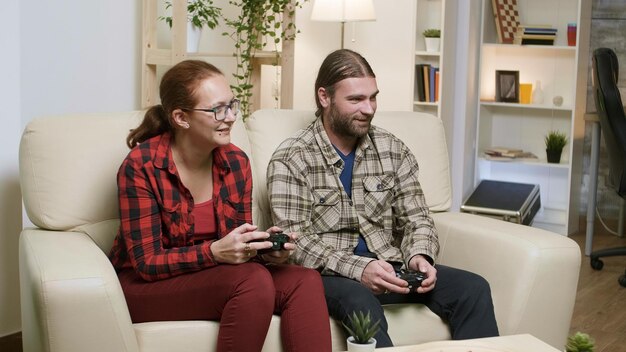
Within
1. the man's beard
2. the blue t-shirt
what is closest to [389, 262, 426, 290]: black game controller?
the blue t-shirt

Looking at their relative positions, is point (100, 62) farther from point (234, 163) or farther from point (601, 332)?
point (601, 332)

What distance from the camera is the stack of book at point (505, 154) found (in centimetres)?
561

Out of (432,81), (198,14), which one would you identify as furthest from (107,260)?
(432,81)

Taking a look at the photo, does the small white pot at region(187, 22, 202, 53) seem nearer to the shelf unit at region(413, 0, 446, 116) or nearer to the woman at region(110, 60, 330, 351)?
the shelf unit at region(413, 0, 446, 116)

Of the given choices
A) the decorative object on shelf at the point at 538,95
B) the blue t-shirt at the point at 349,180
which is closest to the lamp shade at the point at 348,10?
the decorative object on shelf at the point at 538,95

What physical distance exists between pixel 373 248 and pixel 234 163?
515mm

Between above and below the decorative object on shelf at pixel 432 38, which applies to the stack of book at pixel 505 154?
below

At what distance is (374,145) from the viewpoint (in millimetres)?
2807

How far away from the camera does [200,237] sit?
2410 mm

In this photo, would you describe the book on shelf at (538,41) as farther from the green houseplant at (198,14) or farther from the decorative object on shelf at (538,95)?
the green houseplant at (198,14)

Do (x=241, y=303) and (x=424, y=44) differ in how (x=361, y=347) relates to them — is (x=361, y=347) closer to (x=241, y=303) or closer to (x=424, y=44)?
(x=241, y=303)

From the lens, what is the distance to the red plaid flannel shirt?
2281mm

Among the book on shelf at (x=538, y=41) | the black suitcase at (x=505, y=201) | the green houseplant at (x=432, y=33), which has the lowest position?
the black suitcase at (x=505, y=201)

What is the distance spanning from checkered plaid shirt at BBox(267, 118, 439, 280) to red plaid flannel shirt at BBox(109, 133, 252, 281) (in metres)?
0.19
